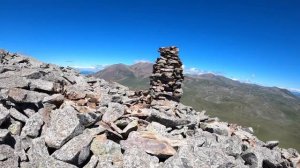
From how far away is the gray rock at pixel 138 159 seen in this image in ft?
53.3

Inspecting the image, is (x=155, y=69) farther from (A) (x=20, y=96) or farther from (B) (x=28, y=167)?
(B) (x=28, y=167)

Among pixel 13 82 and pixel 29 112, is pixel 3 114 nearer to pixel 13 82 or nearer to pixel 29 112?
pixel 29 112

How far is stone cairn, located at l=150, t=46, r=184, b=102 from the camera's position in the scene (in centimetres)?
3838

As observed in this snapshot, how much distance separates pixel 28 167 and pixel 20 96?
6097 mm

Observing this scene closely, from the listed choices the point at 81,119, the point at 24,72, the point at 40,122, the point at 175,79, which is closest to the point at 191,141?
the point at 81,119

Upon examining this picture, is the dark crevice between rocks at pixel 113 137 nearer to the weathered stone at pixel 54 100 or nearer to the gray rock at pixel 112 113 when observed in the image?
the gray rock at pixel 112 113

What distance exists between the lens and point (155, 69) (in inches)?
1594

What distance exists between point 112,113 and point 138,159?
215 inches

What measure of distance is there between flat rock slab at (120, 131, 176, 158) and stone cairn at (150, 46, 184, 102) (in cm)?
1832

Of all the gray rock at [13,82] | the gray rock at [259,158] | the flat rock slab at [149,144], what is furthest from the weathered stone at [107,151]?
the gray rock at [259,158]

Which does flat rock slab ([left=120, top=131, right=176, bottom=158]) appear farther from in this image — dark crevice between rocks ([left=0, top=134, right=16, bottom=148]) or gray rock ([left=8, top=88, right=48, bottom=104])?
gray rock ([left=8, top=88, right=48, bottom=104])

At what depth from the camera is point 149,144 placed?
18.3 metres

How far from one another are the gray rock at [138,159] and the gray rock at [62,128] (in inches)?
123

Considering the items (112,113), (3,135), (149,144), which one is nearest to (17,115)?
(3,135)
